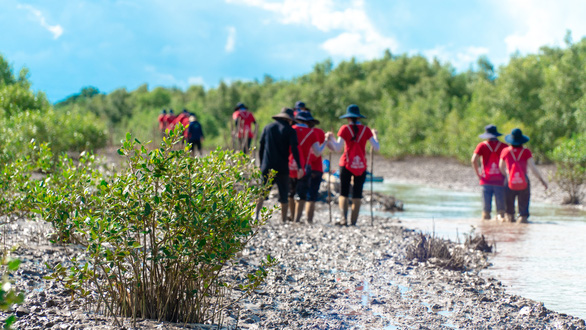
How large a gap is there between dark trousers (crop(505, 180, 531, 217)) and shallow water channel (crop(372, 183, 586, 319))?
1.03 feet

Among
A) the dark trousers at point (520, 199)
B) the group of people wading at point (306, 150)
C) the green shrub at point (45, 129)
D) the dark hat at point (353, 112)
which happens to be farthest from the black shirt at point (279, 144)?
the green shrub at point (45, 129)

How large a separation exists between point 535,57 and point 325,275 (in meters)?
38.9

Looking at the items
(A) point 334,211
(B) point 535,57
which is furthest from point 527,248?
(B) point 535,57

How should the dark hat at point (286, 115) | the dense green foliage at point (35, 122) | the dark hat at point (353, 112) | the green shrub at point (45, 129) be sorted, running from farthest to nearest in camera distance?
1. the dense green foliage at point (35, 122)
2. the green shrub at point (45, 129)
3. the dark hat at point (353, 112)
4. the dark hat at point (286, 115)

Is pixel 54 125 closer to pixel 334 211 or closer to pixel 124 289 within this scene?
pixel 334 211

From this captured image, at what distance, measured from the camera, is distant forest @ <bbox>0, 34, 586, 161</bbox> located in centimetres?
3138

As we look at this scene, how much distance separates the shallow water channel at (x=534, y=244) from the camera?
6.29 metres

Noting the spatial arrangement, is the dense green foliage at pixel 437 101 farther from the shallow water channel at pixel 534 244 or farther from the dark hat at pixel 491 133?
the dark hat at pixel 491 133

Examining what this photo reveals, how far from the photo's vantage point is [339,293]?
19.1 ft

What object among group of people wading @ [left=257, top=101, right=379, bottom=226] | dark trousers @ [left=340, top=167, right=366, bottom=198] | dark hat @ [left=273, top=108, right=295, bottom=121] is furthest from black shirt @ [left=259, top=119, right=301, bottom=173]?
dark trousers @ [left=340, top=167, right=366, bottom=198]

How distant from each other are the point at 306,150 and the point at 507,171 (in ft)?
13.4

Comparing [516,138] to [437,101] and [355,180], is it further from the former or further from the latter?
[437,101]

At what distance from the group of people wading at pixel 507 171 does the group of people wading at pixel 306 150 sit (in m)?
2.78

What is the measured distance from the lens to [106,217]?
13.1 ft
